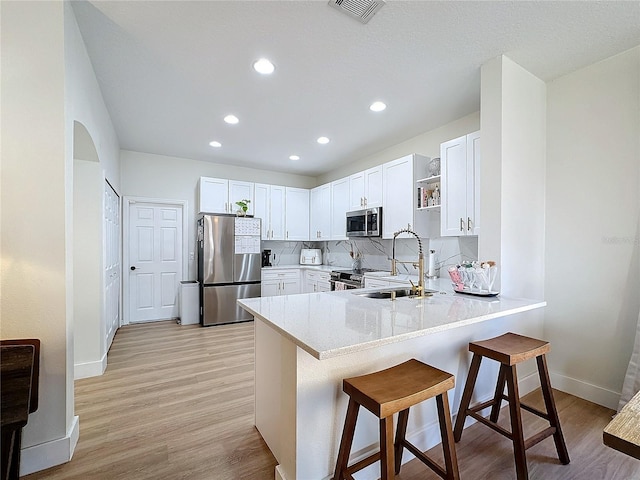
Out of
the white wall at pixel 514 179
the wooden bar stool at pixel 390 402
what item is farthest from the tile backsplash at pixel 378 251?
the wooden bar stool at pixel 390 402

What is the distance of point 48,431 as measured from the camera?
65.5 inches

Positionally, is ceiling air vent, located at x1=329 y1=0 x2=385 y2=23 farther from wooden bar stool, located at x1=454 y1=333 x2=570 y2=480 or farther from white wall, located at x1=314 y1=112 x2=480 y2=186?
wooden bar stool, located at x1=454 y1=333 x2=570 y2=480

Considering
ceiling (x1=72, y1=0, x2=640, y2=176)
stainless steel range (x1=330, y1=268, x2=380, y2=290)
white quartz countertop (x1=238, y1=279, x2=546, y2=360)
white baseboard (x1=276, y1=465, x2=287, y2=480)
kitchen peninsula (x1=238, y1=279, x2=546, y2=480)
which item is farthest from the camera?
stainless steel range (x1=330, y1=268, x2=380, y2=290)

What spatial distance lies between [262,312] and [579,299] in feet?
8.71

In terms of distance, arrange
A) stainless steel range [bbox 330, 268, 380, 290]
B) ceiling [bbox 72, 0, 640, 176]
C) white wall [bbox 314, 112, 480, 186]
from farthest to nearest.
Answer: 1. stainless steel range [bbox 330, 268, 380, 290]
2. white wall [bbox 314, 112, 480, 186]
3. ceiling [bbox 72, 0, 640, 176]

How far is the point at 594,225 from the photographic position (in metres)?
2.38

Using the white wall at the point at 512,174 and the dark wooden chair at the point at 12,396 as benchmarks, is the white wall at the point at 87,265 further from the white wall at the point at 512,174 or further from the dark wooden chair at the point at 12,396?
the white wall at the point at 512,174

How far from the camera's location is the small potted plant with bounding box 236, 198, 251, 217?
4.96m

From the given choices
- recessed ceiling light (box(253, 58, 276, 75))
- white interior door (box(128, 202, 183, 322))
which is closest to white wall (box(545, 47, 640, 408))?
recessed ceiling light (box(253, 58, 276, 75))

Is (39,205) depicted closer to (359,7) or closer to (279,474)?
(279,474)

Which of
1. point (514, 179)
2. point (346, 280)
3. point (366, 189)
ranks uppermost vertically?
point (366, 189)

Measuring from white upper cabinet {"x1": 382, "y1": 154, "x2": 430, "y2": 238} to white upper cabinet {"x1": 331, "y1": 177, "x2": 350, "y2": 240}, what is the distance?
92 centimetres

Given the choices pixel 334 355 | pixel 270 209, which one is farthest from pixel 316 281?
pixel 334 355

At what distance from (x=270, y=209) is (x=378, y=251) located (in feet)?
7.07
